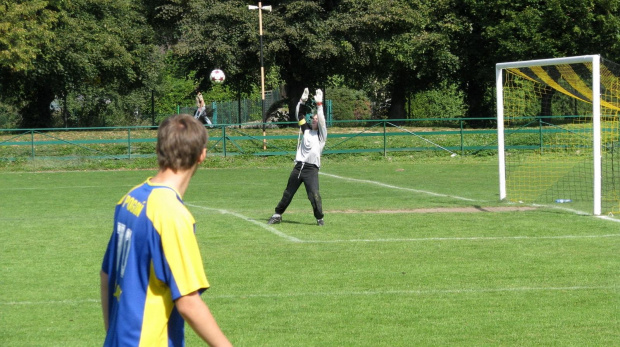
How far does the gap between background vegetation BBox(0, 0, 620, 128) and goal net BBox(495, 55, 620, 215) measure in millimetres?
6216

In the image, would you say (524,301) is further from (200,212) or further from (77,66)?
(77,66)

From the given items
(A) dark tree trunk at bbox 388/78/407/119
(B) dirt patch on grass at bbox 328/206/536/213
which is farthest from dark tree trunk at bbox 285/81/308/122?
(B) dirt patch on grass at bbox 328/206/536/213

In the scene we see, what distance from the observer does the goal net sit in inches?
619

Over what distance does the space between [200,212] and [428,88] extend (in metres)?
29.9

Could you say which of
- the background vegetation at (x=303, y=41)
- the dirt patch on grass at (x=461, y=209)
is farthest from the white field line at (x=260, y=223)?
the background vegetation at (x=303, y=41)

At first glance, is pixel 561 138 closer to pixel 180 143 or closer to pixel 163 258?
pixel 180 143

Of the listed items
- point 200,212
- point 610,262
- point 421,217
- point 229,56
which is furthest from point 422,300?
point 229,56

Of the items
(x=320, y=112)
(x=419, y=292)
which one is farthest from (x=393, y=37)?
(x=419, y=292)

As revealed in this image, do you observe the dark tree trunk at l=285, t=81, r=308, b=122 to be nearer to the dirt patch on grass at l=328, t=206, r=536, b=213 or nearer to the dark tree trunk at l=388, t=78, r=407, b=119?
the dark tree trunk at l=388, t=78, r=407, b=119

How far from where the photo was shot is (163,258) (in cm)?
305

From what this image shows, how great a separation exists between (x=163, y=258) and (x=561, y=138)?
30.3 metres

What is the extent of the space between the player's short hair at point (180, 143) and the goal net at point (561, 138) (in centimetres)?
1259

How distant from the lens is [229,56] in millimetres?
36781

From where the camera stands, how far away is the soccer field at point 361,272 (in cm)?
704
